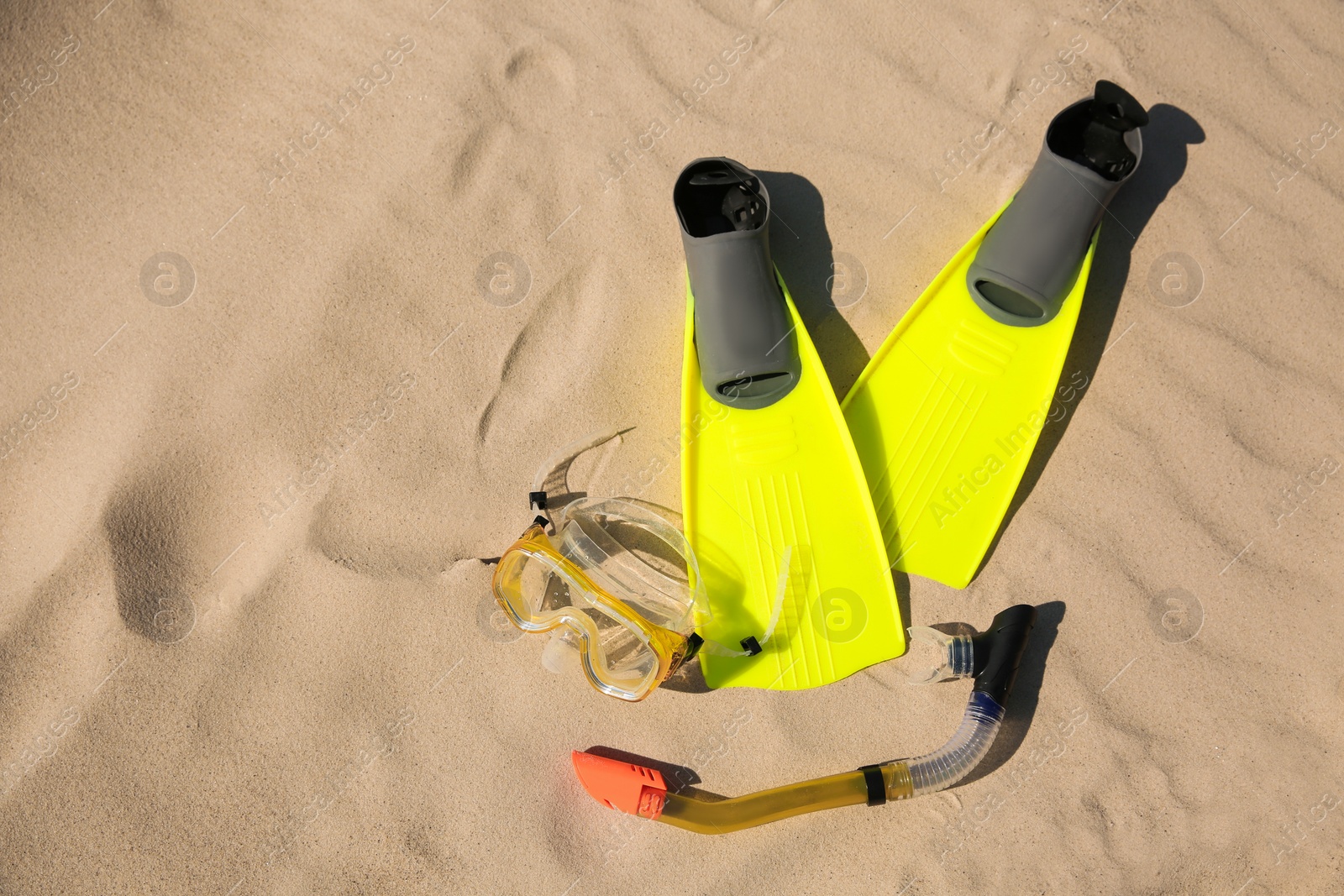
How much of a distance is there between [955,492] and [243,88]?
223 cm

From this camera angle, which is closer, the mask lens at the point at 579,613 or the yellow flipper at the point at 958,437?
the mask lens at the point at 579,613

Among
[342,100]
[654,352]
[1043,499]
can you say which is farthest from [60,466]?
[1043,499]

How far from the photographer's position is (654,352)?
2.22 meters
